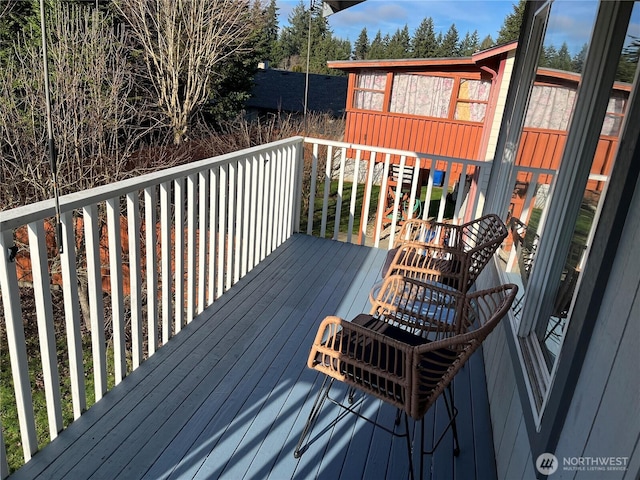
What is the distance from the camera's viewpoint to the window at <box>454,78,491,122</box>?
1376 cm

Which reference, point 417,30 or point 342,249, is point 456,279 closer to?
point 342,249

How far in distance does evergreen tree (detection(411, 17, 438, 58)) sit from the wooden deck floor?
45145 millimetres

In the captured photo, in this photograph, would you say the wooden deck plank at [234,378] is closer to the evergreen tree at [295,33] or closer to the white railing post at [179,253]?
the white railing post at [179,253]

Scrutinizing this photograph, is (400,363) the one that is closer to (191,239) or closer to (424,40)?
(191,239)

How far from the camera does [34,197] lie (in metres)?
7.66

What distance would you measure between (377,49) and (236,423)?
4834 cm

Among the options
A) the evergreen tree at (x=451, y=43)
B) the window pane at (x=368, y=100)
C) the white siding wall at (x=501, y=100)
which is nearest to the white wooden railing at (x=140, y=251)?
the white siding wall at (x=501, y=100)

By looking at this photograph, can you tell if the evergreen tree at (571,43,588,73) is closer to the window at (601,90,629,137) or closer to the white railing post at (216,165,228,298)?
the window at (601,90,629,137)

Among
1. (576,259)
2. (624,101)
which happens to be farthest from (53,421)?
(624,101)

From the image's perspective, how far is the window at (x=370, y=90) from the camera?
14.5 metres

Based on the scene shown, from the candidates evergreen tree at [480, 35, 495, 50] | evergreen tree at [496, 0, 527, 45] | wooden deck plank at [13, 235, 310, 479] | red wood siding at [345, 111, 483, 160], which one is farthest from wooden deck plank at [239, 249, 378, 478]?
evergreen tree at [480, 35, 495, 50]

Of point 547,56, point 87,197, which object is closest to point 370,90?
point 547,56

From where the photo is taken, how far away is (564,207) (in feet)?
6.37

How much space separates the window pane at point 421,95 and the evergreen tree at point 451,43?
108ft
